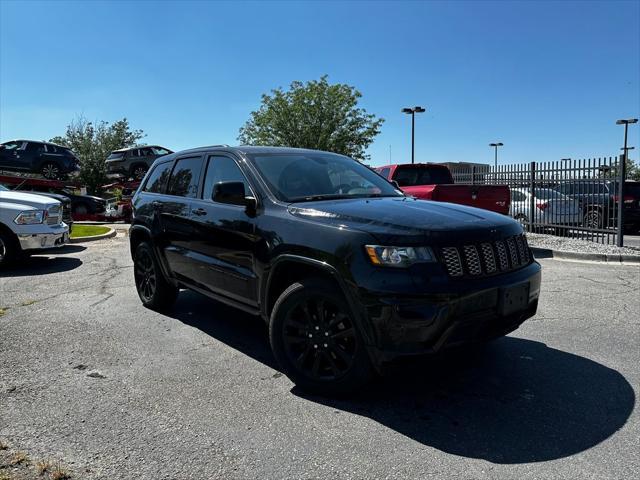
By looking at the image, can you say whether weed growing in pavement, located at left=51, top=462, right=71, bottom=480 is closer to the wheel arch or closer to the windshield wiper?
the wheel arch

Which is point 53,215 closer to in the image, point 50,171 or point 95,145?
point 50,171

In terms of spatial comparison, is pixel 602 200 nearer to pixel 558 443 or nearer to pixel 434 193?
pixel 434 193

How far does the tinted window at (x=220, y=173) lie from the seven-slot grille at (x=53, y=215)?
6020mm

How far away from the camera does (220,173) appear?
4.79m

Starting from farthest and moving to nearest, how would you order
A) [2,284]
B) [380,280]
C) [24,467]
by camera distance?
[2,284], [380,280], [24,467]

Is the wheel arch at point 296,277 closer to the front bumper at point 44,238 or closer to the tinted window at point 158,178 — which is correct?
the tinted window at point 158,178

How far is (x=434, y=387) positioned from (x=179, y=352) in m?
2.25

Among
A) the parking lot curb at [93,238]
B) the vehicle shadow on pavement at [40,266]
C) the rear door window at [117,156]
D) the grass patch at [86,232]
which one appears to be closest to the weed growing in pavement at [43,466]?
the vehicle shadow on pavement at [40,266]

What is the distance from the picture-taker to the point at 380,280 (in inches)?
122

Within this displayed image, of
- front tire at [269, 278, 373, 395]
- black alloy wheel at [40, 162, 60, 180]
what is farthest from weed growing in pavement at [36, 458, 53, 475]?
black alloy wheel at [40, 162, 60, 180]

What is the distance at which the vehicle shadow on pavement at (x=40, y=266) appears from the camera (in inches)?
343

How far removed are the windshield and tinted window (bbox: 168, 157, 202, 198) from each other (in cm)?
91

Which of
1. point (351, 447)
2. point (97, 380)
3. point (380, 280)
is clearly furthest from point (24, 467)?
point (380, 280)

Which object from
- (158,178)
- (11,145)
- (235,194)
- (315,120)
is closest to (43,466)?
(235,194)
